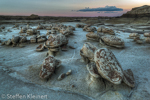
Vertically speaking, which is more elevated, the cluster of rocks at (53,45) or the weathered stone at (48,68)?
the cluster of rocks at (53,45)

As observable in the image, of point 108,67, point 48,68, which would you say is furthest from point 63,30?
point 108,67

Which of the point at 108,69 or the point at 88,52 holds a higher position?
the point at 88,52

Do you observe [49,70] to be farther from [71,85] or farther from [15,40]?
[15,40]

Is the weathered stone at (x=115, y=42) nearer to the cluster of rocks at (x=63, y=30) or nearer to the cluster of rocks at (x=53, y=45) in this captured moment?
the cluster of rocks at (x=53, y=45)

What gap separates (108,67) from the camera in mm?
2830

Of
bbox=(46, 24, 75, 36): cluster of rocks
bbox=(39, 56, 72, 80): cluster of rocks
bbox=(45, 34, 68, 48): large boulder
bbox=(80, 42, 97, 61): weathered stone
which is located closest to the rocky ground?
bbox=(39, 56, 72, 80): cluster of rocks

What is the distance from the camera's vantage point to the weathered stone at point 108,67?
106 inches

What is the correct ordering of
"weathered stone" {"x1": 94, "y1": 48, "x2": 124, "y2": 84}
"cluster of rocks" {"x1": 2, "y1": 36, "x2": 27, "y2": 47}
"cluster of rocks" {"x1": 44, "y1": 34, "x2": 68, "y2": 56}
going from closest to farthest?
1. "weathered stone" {"x1": 94, "y1": 48, "x2": 124, "y2": 84}
2. "cluster of rocks" {"x1": 44, "y1": 34, "x2": 68, "y2": 56}
3. "cluster of rocks" {"x1": 2, "y1": 36, "x2": 27, "y2": 47}

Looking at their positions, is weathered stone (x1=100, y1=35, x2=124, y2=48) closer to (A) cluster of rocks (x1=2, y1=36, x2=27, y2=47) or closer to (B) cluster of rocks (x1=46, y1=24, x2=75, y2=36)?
(B) cluster of rocks (x1=46, y1=24, x2=75, y2=36)

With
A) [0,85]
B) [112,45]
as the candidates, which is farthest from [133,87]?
Result: [0,85]

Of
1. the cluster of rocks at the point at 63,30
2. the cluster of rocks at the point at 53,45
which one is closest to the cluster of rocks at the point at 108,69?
the cluster of rocks at the point at 53,45

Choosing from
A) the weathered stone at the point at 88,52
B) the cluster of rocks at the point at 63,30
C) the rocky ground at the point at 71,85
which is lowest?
the rocky ground at the point at 71,85

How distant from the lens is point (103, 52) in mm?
2988

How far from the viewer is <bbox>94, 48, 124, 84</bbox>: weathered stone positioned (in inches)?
106
